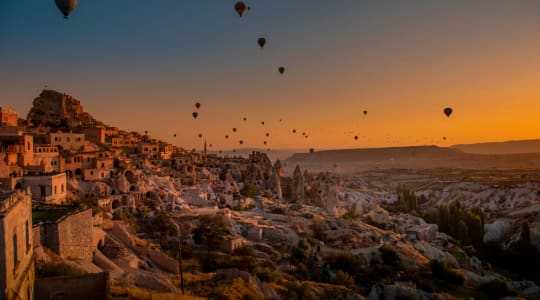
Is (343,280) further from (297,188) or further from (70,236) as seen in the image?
(297,188)

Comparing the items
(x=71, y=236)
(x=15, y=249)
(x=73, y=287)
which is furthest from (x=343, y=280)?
(x=15, y=249)

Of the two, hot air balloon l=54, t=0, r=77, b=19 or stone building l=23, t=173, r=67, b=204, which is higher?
hot air balloon l=54, t=0, r=77, b=19

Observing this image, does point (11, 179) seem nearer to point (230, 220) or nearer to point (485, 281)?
point (230, 220)

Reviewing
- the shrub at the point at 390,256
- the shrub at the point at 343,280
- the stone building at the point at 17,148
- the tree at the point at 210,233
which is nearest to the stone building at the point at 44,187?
the stone building at the point at 17,148

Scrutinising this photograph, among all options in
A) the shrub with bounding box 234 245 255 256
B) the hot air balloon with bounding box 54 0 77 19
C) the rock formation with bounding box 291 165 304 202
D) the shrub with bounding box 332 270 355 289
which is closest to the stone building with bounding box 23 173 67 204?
the hot air balloon with bounding box 54 0 77 19

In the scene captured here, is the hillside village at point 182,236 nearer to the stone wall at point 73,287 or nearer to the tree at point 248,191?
the stone wall at point 73,287

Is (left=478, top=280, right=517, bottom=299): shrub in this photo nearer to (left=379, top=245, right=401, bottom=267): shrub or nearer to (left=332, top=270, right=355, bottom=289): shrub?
(left=379, top=245, right=401, bottom=267): shrub
